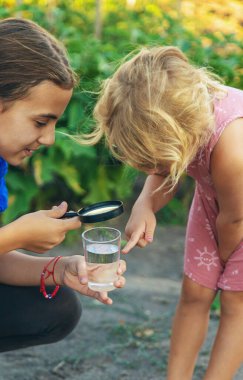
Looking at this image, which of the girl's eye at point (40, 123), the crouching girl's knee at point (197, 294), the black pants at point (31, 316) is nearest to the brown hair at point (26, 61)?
the girl's eye at point (40, 123)

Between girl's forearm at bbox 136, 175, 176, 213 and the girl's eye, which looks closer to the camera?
the girl's eye

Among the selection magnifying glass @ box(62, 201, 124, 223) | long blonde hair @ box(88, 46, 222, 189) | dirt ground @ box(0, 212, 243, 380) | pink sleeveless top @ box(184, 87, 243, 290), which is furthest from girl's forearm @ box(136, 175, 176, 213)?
dirt ground @ box(0, 212, 243, 380)

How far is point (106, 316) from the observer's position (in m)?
3.87

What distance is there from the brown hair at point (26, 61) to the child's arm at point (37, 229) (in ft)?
1.36

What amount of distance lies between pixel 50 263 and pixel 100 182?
2.23 m

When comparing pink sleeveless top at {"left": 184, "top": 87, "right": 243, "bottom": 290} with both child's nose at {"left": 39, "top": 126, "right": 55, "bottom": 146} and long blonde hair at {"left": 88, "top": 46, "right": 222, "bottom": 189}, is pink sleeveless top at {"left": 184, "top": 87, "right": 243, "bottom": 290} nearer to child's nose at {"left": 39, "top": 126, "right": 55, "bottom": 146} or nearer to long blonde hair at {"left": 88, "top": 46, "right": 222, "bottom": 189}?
long blonde hair at {"left": 88, "top": 46, "right": 222, "bottom": 189}

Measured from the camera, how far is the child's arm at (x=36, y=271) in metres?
2.64

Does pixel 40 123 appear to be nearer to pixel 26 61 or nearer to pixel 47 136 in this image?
pixel 47 136

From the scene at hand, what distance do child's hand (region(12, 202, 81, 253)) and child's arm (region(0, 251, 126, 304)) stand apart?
0.55 feet

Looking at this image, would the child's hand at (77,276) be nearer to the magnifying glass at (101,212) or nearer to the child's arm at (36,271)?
the child's arm at (36,271)

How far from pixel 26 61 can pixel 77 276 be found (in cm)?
78

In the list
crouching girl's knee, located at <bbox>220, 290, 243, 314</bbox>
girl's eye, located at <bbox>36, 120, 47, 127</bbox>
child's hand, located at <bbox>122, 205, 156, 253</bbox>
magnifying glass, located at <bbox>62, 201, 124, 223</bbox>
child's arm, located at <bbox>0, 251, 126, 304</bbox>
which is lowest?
crouching girl's knee, located at <bbox>220, 290, 243, 314</bbox>

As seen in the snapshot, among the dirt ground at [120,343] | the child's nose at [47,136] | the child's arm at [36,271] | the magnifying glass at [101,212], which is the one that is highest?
the child's nose at [47,136]

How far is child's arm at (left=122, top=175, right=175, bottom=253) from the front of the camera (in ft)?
9.24
